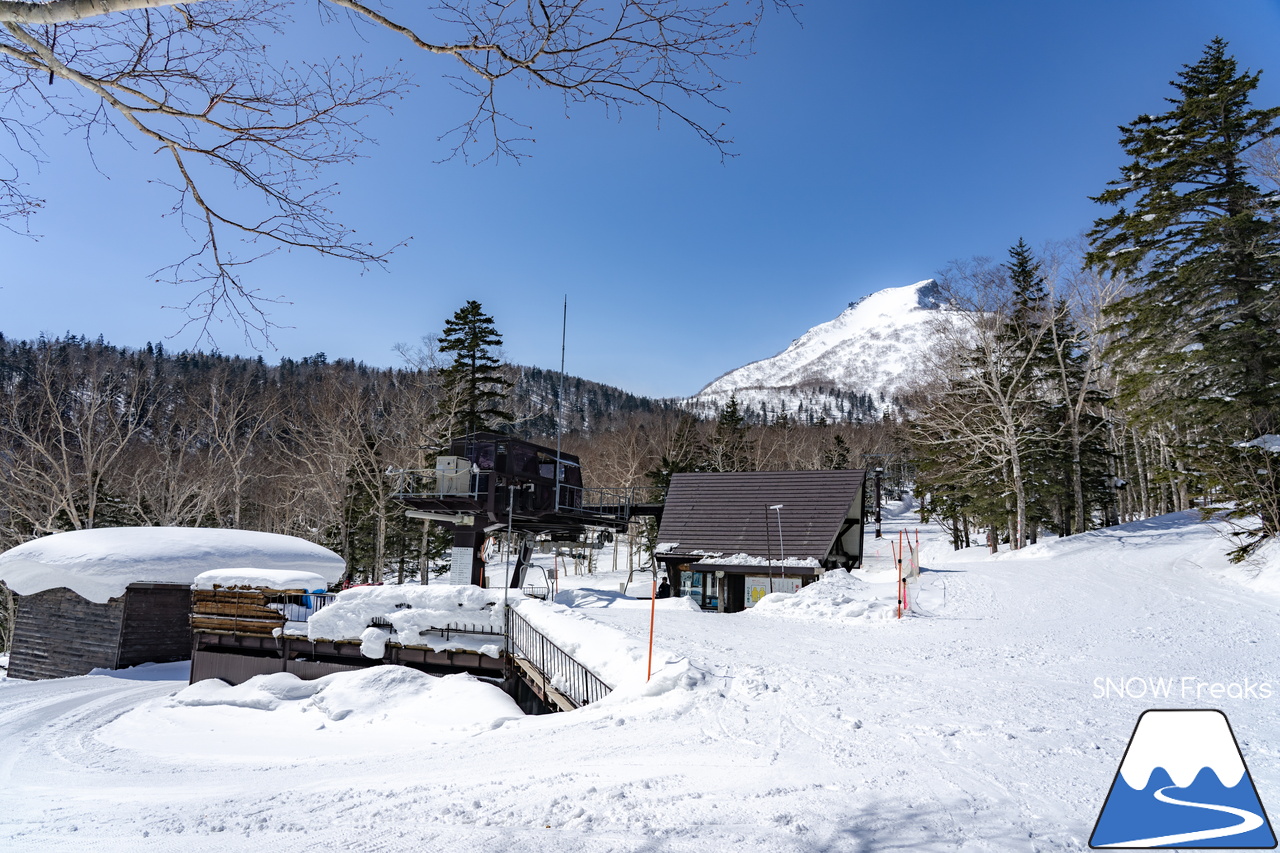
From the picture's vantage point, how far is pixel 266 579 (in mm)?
18391

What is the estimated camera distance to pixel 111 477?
34875 millimetres

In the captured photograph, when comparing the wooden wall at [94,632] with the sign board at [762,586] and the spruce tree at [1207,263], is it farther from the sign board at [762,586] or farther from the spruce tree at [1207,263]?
the spruce tree at [1207,263]

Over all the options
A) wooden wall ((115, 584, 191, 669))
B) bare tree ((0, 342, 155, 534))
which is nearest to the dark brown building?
wooden wall ((115, 584, 191, 669))

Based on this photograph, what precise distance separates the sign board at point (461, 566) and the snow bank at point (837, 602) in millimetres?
10270

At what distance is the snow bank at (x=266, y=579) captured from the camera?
60.0 ft

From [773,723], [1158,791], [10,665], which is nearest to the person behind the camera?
[1158,791]

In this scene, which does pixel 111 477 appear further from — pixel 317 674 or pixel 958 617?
pixel 958 617

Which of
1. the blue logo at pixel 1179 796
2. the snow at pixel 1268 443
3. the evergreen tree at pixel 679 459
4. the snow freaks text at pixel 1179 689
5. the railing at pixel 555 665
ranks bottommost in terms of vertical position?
the railing at pixel 555 665

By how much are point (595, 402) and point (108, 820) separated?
161 metres

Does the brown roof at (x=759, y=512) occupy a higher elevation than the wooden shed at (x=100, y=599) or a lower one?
higher

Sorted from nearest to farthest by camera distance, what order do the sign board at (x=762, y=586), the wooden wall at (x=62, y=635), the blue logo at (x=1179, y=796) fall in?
the blue logo at (x=1179, y=796), the wooden wall at (x=62, y=635), the sign board at (x=762, y=586)

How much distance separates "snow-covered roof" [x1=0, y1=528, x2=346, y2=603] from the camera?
2009 cm

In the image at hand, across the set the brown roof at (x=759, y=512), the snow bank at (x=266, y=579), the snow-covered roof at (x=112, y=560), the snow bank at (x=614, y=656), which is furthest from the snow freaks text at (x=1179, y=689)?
the snow-covered roof at (x=112, y=560)

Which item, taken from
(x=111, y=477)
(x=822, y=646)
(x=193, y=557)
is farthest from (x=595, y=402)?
(x=822, y=646)
